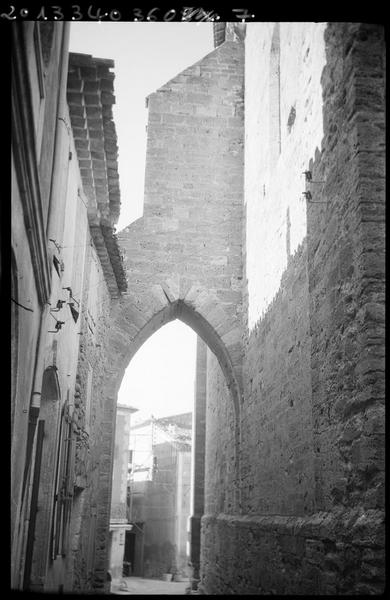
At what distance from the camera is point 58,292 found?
5336 mm

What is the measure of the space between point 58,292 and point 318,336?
2272mm

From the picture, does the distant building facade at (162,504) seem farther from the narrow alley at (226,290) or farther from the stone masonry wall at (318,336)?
the stone masonry wall at (318,336)

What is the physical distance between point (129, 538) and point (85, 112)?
23.9m

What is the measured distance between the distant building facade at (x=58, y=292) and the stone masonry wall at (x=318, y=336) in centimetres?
195

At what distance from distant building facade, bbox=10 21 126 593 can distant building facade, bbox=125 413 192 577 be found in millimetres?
17160

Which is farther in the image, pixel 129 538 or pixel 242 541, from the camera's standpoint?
pixel 129 538

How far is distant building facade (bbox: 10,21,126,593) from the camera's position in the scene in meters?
3.40

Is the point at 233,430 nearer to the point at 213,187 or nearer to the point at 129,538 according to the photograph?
the point at 213,187

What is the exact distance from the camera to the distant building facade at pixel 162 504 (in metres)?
24.9

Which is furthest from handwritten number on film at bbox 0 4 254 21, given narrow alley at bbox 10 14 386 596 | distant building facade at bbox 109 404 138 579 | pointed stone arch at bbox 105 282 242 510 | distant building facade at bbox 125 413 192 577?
distant building facade at bbox 125 413 192 577

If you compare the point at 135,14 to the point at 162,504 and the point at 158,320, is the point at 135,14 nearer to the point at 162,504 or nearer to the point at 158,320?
the point at 158,320

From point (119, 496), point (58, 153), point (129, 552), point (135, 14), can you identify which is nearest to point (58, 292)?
point (58, 153)
